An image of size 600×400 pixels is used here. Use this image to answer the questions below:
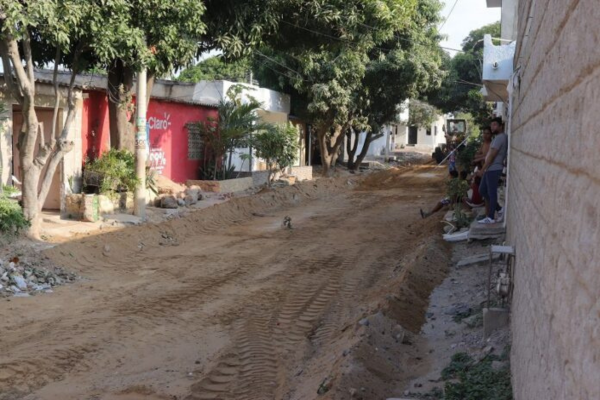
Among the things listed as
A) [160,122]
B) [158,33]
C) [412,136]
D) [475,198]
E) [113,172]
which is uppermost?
[158,33]

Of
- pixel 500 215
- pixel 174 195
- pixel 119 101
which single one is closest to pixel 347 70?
pixel 174 195

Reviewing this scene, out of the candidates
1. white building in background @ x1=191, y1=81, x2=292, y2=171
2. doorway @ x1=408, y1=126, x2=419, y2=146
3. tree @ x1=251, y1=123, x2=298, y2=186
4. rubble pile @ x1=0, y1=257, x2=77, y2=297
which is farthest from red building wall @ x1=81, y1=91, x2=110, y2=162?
doorway @ x1=408, y1=126, x2=419, y2=146

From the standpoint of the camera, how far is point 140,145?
542 inches

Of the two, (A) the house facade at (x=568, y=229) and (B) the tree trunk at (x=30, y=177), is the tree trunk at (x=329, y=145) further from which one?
(A) the house facade at (x=568, y=229)

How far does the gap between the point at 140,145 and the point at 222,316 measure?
6837 mm

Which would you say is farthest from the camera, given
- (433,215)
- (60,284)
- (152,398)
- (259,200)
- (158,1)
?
(259,200)

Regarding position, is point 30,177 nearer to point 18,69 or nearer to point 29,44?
point 18,69

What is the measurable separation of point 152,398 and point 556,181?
3867mm

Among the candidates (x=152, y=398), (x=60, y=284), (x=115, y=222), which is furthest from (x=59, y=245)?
(x=152, y=398)

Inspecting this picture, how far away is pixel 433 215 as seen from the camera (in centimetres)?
1576

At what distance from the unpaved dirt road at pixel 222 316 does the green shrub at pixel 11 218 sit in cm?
77

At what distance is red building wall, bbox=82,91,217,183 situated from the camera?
52.2 ft

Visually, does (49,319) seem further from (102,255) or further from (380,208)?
(380,208)

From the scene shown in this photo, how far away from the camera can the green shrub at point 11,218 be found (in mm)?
10377
